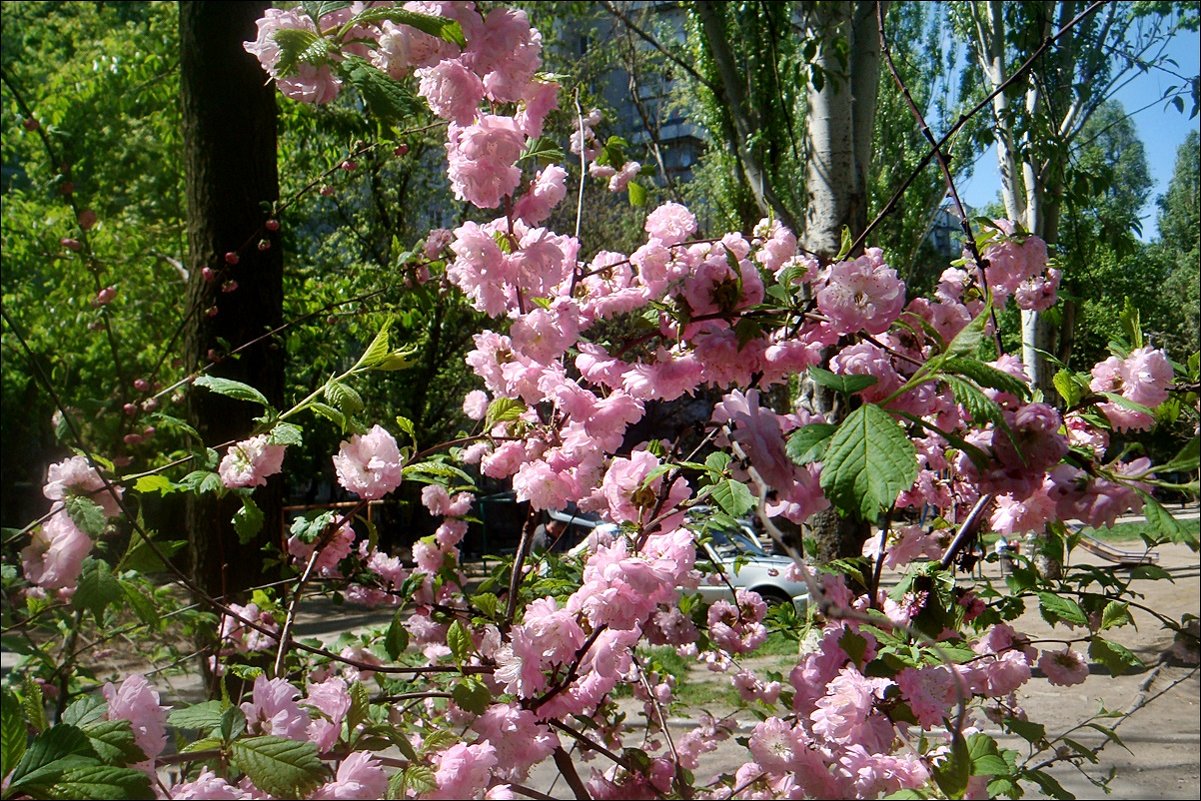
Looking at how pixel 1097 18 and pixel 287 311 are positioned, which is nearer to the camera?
pixel 1097 18

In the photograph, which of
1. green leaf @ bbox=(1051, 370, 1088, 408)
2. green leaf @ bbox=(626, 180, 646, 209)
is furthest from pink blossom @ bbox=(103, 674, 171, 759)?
green leaf @ bbox=(626, 180, 646, 209)

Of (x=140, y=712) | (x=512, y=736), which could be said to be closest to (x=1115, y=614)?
(x=512, y=736)

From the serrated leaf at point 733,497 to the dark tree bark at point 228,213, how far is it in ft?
→ 6.03

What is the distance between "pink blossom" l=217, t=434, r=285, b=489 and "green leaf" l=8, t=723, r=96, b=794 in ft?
2.15

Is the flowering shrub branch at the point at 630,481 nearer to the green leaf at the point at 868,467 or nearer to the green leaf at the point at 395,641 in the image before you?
the green leaf at the point at 868,467

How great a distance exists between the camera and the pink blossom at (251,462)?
1.51m

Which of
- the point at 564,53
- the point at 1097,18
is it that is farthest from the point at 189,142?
the point at 564,53

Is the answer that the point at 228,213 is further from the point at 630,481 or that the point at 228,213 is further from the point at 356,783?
Answer: the point at 356,783

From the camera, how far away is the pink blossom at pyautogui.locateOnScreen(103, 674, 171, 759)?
99cm

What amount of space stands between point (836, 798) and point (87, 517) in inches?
46.0

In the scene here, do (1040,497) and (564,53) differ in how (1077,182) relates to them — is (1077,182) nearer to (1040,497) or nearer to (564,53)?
(1040,497)

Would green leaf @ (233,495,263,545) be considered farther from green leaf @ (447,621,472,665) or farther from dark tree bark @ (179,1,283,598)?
dark tree bark @ (179,1,283,598)

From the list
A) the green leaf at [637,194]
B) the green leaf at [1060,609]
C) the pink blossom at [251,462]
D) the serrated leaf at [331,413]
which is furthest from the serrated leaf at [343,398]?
the green leaf at [1060,609]

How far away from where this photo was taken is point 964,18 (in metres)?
7.99
